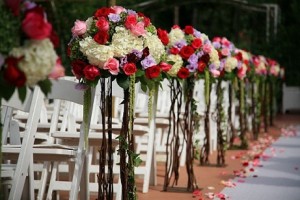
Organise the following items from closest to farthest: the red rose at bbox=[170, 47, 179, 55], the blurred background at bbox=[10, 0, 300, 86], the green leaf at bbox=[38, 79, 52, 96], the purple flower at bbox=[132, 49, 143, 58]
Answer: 1. the green leaf at bbox=[38, 79, 52, 96]
2. the purple flower at bbox=[132, 49, 143, 58]
3. the red rose at bbox=[170, 47, 179, 55]
4. the blurred background at bbox=[10, 0, 300, 86]

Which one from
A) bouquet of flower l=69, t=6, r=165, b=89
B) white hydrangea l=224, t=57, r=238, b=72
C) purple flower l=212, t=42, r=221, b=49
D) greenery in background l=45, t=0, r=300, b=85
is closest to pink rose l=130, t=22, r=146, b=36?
bouquet of flower l=69, t=6, r=165, b=89

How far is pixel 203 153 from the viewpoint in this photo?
1126cm

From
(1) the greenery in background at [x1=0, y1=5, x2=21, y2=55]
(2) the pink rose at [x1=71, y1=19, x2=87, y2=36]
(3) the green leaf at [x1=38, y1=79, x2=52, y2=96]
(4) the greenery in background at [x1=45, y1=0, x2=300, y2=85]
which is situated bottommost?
(3) the green leaf at [x1=38, y1=79, x2=52, y2=96]

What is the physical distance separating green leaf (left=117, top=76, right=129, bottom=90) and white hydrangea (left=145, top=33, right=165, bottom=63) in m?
0.34

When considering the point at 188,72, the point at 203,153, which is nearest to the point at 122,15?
the point at 188,72

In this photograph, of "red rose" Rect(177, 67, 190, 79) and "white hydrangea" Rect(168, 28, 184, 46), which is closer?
"red rose" Rect(177, 67, 190, 79)

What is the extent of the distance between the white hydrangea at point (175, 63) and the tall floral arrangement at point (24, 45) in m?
4.00

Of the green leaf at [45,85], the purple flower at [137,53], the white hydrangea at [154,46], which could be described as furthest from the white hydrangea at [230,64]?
the green leaf at [45,85]

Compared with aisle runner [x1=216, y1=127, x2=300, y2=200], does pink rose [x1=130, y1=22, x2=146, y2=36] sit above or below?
above

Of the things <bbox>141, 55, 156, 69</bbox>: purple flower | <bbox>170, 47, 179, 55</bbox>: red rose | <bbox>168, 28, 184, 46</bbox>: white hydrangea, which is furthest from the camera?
<bbox>168, 28, 184, 46</bbox>: white hydrangea

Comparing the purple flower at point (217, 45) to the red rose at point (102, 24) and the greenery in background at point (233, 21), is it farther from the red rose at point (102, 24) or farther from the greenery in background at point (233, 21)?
the greenery in background at point (233, 21)

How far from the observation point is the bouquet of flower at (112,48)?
6.00 meters

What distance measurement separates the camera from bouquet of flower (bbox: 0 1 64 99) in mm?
3795

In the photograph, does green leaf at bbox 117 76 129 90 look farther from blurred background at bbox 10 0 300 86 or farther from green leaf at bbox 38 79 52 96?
blurred background at bbox 10 0 300 86
